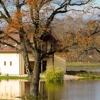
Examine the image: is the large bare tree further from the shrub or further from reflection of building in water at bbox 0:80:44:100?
the shrub

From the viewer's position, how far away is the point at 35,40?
24.3 meters

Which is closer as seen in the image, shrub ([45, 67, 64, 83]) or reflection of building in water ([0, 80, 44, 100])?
reflection of building in water ([0, 80, 44, 100])

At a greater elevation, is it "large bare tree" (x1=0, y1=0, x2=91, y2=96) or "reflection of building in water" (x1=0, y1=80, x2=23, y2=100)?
"large bare tree" (x1=0, y1=0, x2=91, y2=96)

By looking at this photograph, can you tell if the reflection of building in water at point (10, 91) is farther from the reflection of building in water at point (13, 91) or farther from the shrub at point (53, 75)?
the shrub at point (53, 75)

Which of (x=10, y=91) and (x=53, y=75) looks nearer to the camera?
(x=10, y=91)

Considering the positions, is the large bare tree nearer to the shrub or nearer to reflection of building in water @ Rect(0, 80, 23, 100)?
reflection of building in water @ Rect(0, 80, 23, 100)

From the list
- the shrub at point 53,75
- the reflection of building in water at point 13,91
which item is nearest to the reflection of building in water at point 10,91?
the reflection of building in water at point 13,91

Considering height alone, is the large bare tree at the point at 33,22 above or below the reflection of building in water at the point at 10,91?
above

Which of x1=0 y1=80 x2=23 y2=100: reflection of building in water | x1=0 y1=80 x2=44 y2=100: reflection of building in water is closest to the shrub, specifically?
x1=0 y1=80 x2=44 y2=100: reflection of building in water

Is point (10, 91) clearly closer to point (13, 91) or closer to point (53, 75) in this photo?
point (13, 91)

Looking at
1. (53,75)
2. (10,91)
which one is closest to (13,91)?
(10,91)

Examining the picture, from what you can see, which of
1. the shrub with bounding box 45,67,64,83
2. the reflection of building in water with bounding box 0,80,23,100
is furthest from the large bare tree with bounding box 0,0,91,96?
the shrub with bounding box 45,67,64,83

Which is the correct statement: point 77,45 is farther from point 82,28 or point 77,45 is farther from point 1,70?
point 1,70

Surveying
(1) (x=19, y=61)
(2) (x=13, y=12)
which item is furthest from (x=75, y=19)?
(1) (x=19, y=61)
